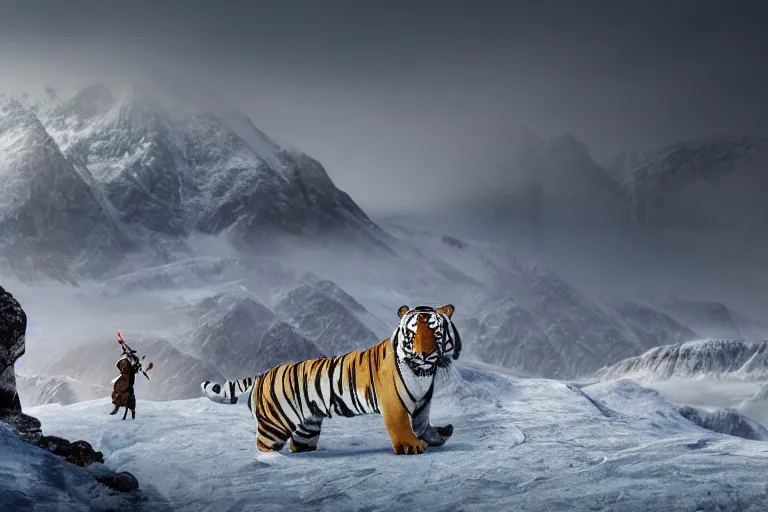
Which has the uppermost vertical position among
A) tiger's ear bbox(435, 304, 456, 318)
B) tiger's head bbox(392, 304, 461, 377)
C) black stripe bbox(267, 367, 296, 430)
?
tiger's ear bbox(435, 304, 456, 318)

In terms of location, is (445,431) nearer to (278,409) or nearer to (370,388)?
(370,388)

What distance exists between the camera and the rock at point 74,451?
1302cm

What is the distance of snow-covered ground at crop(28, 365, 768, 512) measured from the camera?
10.9 meters

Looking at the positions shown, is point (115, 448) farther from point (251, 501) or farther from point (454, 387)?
point (454, 387)

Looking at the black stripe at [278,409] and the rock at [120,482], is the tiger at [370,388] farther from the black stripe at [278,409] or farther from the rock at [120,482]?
the rock at [120,482]

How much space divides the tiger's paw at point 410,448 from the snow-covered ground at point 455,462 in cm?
25

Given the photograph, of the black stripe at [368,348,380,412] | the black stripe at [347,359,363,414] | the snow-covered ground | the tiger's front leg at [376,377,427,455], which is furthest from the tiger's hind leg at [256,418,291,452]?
the tiger's front leg at [376,377,427,455]

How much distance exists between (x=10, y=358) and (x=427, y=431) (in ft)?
25.3

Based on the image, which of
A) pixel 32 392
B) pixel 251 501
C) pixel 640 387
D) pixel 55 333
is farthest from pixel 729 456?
pixel 55 333

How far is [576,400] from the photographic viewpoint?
20.2 m

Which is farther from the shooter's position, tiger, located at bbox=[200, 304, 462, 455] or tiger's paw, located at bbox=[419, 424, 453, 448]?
tiger's paw, located at bbox=[419, 424, 453, 448]

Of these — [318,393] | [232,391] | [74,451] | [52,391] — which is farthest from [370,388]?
[52,391]

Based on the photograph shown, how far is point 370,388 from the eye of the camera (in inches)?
540

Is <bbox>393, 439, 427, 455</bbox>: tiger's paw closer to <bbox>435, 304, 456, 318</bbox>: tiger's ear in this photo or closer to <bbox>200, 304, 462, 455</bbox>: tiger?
<bbox>200, 304, 462, 455</bbox>: tiger
